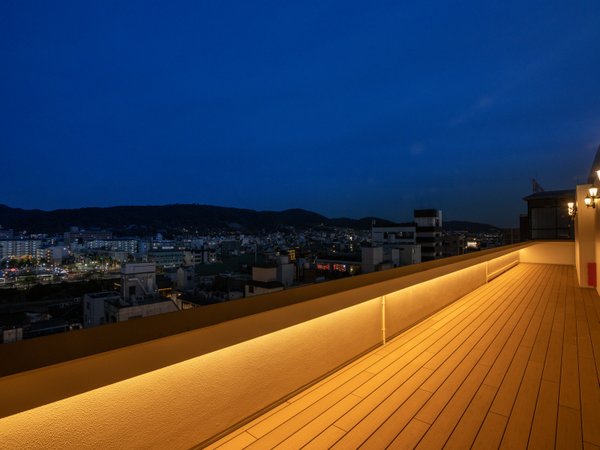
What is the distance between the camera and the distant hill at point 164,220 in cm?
5984

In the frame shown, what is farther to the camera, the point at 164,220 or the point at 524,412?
the point at 164,220

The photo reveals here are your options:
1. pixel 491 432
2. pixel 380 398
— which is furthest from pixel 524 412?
pixel 380 398

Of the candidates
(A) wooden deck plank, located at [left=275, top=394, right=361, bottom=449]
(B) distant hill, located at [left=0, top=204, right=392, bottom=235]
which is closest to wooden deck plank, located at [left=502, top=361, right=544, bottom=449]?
(A) wooden deck plank, located at [left=275, top=394, right=361, bottom=449]

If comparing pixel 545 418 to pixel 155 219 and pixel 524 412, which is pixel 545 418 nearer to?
pixel 524 412

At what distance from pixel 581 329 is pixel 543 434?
2.89 m

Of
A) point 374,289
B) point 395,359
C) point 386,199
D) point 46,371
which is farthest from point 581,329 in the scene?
point 386,199

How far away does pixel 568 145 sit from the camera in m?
41.3

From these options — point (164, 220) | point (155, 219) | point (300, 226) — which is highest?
point (155, 219)

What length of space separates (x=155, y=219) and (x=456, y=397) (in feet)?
295

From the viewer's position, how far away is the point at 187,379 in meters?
1.61

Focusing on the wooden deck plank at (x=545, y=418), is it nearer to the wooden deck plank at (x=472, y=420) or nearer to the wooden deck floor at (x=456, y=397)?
the wooden deck floor at (x=456, y=397)

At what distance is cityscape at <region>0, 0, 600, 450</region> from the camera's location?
5.48 feet

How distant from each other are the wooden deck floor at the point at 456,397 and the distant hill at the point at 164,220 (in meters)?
46.5

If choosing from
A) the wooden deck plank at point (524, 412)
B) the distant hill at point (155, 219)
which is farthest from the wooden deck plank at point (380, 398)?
the distant hill at point (155, 219)
